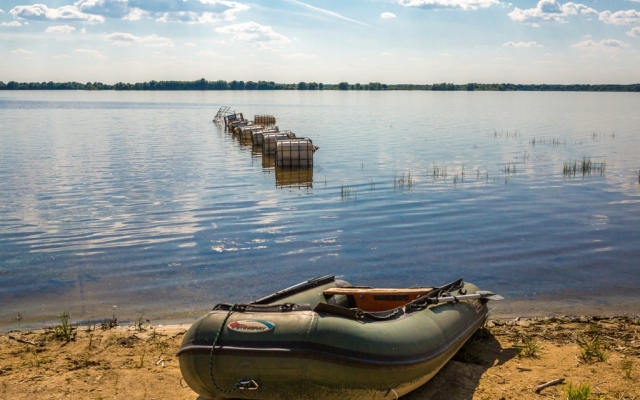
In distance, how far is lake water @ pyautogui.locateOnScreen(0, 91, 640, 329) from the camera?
422 inches

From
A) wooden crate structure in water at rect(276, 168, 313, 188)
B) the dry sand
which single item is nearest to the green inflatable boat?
the dry sand

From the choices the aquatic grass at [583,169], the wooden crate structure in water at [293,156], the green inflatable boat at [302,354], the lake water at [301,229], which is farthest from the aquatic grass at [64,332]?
the aquatic grass at [583,169]

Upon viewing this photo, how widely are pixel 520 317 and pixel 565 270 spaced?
3.05 m

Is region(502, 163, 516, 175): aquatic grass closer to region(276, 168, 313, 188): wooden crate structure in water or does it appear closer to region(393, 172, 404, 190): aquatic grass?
region(393, 172, 404, 190): aquatic grass

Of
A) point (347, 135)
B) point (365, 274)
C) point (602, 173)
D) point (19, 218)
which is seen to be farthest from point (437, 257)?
point (347, 135)

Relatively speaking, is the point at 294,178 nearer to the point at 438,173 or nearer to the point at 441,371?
the point at 438,173

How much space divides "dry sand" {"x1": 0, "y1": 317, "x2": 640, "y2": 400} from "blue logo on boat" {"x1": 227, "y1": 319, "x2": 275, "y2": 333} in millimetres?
1304

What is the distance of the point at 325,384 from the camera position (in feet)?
18.4

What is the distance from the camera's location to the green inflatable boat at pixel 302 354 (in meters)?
5.60

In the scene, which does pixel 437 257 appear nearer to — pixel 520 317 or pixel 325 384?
pixel 520 317

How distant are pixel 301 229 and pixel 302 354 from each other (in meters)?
9.64

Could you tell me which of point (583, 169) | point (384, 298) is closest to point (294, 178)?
point (583, 169)

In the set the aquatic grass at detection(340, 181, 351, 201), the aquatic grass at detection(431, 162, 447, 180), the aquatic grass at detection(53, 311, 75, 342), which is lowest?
the aquatic grass at detection(53, 311, 75, 342)

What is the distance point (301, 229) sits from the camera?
1517cm
